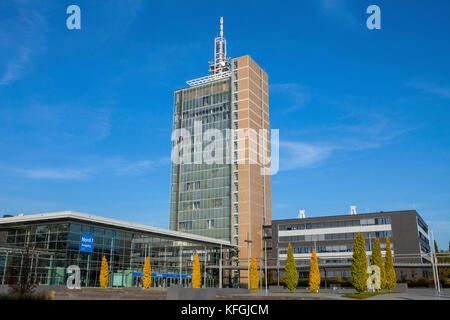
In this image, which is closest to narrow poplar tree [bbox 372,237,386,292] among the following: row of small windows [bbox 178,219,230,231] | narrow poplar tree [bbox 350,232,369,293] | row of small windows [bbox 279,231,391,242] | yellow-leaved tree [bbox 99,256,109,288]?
narrow poplar tree [bbox 350,232,369,293]

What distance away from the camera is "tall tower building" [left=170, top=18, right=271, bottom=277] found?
338 feet

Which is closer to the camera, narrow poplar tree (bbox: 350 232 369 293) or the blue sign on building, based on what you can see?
narrow poplar tree (bbox: 350 232 369 293)

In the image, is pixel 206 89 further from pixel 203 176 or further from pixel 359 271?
pixel 359 271

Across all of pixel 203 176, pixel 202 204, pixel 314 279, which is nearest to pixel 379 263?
pixel 314 279

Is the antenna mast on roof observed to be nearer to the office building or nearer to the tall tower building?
the tall tower building

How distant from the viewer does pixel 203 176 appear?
108750mm

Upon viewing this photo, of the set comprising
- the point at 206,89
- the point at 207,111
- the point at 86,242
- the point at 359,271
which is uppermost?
the point at 206,89

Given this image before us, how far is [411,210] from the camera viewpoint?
3617 inches

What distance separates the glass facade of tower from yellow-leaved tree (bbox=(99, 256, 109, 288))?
47.7 m

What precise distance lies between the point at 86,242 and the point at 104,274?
537 centimetres

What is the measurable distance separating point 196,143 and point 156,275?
4659 cm

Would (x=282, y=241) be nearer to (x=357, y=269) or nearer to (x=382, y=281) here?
(x=382, y=281)
